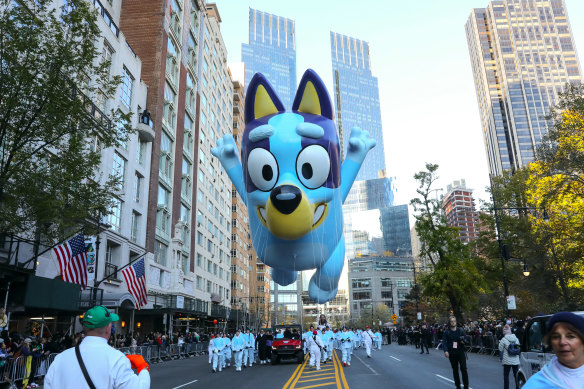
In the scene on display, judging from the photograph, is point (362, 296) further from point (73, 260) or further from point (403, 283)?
point (73, 260)

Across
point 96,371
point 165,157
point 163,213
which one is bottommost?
point 96,371

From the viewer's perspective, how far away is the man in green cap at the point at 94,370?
3.08 meters

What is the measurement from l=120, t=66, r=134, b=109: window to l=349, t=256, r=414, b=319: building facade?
92864 mm

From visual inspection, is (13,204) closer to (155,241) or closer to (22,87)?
(22,87)

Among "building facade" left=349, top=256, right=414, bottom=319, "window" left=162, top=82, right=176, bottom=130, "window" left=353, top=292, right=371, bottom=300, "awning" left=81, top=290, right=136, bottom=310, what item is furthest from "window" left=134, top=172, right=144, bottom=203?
"window" left=353, top=292, right=371, bottom=300

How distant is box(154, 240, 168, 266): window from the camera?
119ft

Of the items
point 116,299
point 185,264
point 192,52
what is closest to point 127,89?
point 116,299

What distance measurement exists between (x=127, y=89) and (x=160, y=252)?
1353cm

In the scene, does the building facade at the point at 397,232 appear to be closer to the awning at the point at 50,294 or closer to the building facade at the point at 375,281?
the building facade at the point at 375,281

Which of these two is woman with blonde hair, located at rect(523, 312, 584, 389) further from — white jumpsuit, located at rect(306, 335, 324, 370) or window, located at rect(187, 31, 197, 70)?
window, located at rect(187, 31, 197, 70)

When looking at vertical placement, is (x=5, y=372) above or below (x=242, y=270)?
below

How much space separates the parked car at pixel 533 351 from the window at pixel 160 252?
31.0 metres

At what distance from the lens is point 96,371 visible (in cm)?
309

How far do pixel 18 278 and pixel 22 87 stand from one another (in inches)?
278
